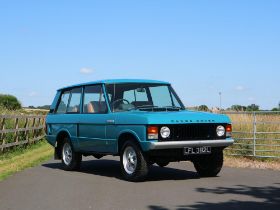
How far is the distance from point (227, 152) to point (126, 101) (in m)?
6.27

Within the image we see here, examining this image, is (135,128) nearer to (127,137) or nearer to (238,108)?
(127,137)

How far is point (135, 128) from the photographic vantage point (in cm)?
1002

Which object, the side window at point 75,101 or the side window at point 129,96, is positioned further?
the side window at point 75,101

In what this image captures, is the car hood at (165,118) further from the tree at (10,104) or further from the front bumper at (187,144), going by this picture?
the tree at (10,104)

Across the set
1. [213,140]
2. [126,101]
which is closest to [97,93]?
[126,101]

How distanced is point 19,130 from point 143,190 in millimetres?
11972

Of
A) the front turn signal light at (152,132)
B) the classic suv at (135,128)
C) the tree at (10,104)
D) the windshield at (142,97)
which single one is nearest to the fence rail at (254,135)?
the windshield at (142,97)

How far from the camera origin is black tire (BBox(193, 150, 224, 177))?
10.9 meters

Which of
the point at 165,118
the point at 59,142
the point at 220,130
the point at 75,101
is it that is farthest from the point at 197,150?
the point at 59,142

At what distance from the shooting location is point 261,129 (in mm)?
16516

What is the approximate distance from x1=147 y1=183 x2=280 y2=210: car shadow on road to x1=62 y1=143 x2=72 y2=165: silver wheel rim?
4685mm

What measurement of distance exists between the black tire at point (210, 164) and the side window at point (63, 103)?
3804 mm

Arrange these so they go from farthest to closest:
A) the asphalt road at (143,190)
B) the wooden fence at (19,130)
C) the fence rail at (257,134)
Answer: the wooden fence at (19,130), the fence rail at (257,134), the asphalt road at (143,190)

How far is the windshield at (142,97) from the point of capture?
442 inches
